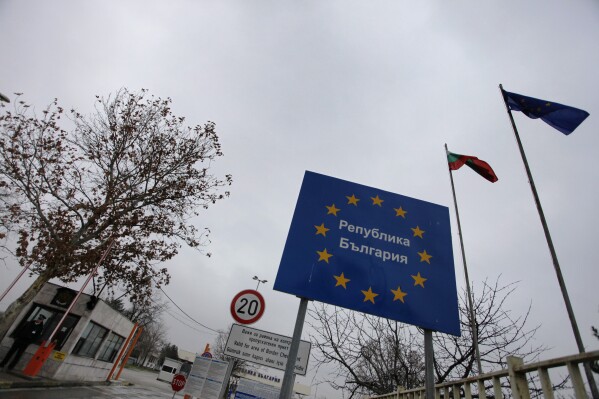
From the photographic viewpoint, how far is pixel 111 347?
1858 cm

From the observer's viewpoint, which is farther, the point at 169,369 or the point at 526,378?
the point at 169,369

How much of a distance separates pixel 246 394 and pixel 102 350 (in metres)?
14.1

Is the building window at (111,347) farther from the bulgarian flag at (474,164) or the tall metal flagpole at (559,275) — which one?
the tall metal flagpole at (559,275)

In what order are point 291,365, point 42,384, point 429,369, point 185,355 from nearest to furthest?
point 291,365, point 429,369, point 42,384, point 185,355

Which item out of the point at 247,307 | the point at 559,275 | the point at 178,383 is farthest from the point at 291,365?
the point at 178,383

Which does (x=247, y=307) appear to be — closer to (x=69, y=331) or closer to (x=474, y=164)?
(x=474, y=164)

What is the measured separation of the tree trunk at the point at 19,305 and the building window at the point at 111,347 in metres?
8.53

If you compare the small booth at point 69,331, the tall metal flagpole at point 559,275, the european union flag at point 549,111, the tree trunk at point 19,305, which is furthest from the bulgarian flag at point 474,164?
the small booth at point 69,331

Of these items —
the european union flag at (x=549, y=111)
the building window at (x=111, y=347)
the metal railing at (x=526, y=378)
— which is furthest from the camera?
the building window at (x=111, y=347)

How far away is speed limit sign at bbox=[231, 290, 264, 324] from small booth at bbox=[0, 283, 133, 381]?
1146 cm

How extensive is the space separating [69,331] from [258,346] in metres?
13.3

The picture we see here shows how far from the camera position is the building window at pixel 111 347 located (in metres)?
17.7

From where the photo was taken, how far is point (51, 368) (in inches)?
521

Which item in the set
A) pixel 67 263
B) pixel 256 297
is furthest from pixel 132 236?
pixel 256 297
